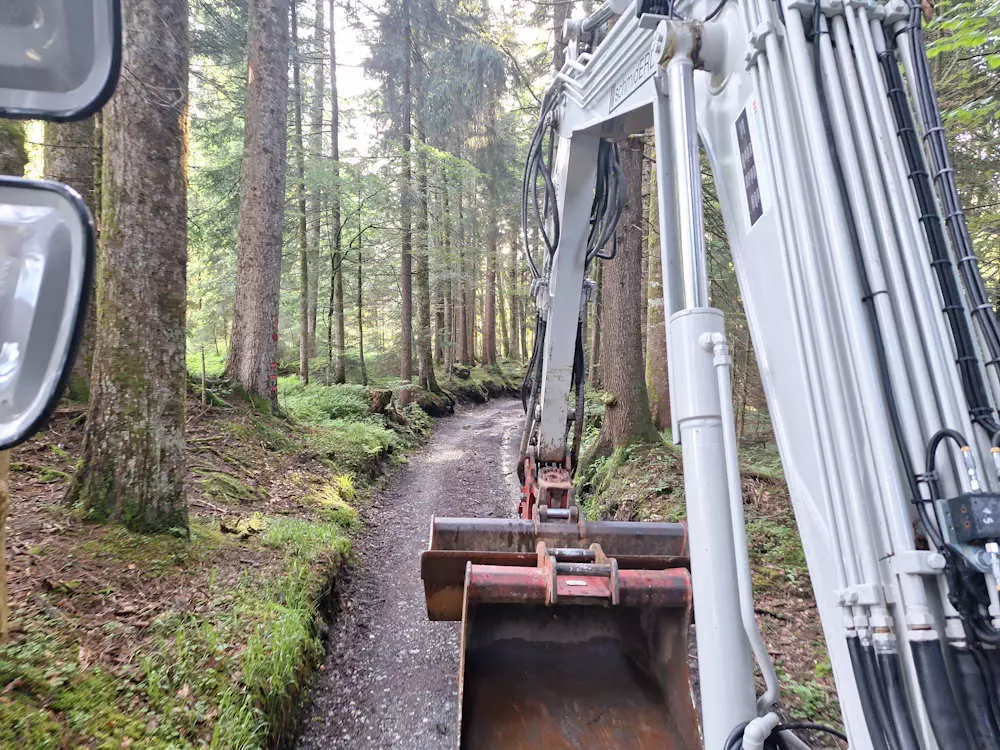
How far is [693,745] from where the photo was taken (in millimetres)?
2852

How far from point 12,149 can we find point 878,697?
723 cm

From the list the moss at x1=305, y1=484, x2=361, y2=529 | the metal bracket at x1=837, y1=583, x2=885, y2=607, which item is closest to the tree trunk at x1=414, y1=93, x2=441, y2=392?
the moss at x1=305, y1=484, x2=361, y2=529

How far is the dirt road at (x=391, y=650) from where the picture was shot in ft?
12.2

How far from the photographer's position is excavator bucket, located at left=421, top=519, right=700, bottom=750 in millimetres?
2967

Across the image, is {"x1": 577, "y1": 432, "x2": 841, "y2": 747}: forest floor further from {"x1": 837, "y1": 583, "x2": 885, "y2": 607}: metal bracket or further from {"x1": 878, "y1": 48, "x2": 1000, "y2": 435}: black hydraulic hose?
{"x1": 878, "y1": 48, "x2": 1000, "y2": 435}: black hydraulic hose

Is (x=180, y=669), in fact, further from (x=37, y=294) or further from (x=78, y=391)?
(x=78, y=391)

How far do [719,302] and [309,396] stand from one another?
919 centimetres

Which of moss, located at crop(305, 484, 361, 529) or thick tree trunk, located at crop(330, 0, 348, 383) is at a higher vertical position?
thick tree trunk, located at crop(330, 0, 348, 383)

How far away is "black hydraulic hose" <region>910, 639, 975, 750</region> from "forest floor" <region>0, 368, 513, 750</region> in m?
3.04

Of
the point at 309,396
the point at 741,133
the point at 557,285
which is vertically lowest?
the point at 741,133

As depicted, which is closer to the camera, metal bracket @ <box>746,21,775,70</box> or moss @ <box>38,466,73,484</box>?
metal bracket @ <box>746,21,775,70</box>

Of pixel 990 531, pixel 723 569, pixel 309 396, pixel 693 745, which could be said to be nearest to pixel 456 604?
pixel 693 745

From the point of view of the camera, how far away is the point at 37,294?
1.07 m

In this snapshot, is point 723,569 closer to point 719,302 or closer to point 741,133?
point 741,133
